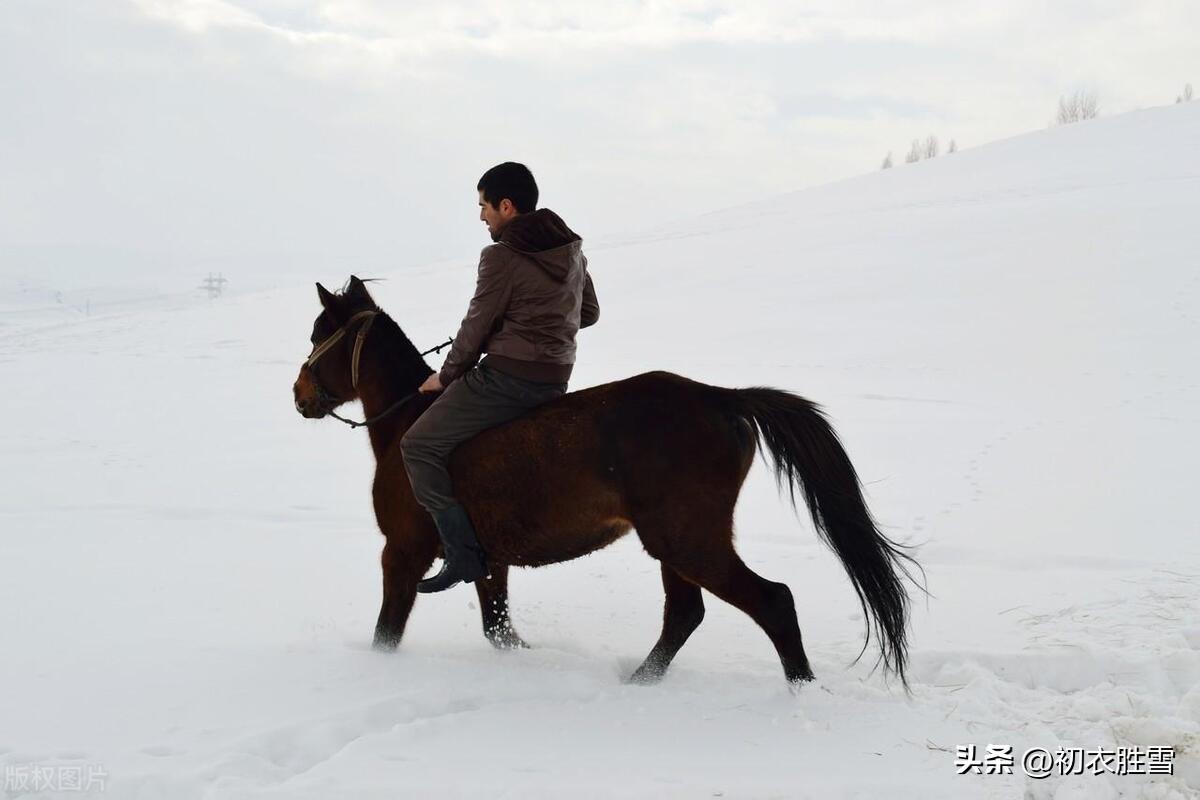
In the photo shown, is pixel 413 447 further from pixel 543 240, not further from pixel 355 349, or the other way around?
pixel 543 240

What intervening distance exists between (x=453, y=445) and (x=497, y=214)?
1.15 metres

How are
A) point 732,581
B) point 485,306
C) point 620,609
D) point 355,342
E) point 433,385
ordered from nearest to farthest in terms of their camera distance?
point 732,581
point 485,306
point 433,385
point 355,342
point 620,609

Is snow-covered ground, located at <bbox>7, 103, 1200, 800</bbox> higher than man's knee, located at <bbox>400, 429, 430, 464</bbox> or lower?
lower

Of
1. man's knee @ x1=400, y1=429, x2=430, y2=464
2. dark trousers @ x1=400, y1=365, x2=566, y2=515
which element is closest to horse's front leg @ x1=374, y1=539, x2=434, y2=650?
dark trousers @ x1=400, y1=365, x2=566, y2=515

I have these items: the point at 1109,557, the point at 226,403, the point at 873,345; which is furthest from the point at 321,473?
the point at 873,345

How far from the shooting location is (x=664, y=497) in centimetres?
404

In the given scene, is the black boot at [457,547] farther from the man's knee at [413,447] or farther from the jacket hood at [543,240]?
the jacket hood at [543,240]

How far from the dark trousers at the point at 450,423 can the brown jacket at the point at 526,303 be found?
0.24 ft

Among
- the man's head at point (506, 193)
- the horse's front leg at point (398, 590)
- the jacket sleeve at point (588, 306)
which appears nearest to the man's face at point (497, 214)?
the man's head at point (506, 193)

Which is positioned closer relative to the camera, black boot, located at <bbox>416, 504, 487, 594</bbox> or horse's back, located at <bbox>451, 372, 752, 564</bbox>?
horse's back, located at <bbox>451, 372, 752, 564</bbox>

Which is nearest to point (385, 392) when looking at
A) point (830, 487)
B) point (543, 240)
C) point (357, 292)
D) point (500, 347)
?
point (357, 292)

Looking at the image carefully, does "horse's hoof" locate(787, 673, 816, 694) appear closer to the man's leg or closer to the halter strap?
the man's leg

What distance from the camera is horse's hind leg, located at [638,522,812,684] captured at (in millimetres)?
4016

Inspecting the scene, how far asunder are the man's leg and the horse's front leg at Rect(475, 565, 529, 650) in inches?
20.6
